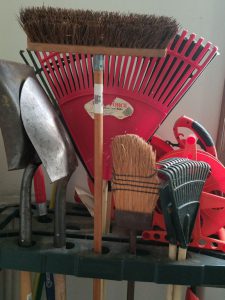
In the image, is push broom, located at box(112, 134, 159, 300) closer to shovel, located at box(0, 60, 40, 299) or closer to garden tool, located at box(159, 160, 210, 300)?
garden tool, located at box(159, 160, 210, 300)

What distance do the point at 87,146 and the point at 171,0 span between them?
449 millimetres

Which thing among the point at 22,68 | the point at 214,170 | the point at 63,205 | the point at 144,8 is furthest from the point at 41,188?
the point at 144,8

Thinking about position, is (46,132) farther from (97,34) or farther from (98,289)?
(98,289)

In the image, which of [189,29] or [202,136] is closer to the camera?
[202,136]

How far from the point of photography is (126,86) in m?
0.80

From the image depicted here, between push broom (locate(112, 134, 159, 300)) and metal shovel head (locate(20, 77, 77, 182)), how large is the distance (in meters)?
0.11

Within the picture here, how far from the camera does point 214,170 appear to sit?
74 centimetres

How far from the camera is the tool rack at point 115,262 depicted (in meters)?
0.66

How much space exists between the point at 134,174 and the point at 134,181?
1 centimetres

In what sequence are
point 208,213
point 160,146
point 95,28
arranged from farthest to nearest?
point 160,146 < point 208,213 < point 95,28

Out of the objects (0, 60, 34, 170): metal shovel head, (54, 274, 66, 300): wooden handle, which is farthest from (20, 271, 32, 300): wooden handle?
(0, 60, 34, 170): metal shovel head

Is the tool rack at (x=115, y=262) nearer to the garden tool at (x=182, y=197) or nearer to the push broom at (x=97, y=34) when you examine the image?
the garden tool at (x=182, y=197)

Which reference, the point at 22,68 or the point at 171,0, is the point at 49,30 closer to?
the point at 22,68

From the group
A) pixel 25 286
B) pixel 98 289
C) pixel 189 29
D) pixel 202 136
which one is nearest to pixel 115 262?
pixel 98 289
